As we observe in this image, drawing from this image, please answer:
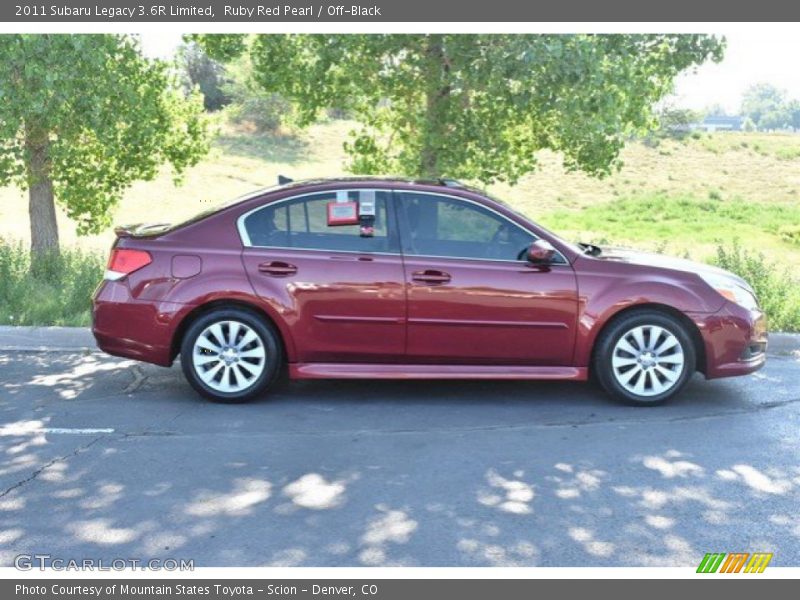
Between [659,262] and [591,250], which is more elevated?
[591,250]

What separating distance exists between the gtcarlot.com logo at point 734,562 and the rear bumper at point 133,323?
4014mm

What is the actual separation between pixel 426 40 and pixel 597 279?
15.5 ft

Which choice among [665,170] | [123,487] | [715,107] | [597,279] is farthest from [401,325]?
[715,107]

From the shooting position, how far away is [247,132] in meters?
34.2

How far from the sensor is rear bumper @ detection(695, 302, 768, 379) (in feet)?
22.2

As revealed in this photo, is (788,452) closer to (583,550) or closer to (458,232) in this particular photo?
(583,550)

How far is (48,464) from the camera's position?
538 centimetres

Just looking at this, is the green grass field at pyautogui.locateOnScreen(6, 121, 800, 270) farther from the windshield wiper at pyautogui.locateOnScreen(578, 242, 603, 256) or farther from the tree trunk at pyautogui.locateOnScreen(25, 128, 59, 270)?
the windshield wiper at pyautogui.locateOnScreen(578, 242, 603, 256)

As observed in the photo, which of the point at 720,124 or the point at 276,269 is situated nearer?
the point at 276,269

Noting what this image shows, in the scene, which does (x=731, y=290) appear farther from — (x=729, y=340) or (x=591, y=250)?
(x=591, y=250)

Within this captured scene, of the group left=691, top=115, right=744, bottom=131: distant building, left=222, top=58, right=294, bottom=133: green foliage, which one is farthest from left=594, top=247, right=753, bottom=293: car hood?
left=691, top=115, right=744, bottom=131: distant building

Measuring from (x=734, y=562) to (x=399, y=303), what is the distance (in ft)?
10.3

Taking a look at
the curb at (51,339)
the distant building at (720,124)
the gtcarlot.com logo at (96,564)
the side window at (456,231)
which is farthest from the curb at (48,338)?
the distant building at (720,124)

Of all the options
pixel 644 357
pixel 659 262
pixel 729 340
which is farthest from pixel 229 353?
pixel 729 340
